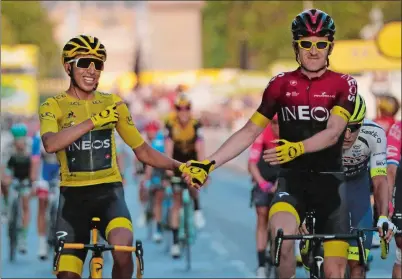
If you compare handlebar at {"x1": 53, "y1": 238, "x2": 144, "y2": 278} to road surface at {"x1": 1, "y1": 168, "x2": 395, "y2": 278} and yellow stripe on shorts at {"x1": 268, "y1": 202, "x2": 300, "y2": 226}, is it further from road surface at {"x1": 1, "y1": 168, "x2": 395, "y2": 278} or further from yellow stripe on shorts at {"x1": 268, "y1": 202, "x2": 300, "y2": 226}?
road surface at {"x1": 1, "y1": 168, "x2": 395, "y2": 278}

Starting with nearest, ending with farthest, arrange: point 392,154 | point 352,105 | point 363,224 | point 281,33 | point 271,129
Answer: point 352,105, point 363,224, point 392,154, point 271,129, point 281,33

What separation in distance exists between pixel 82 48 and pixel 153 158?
89 centimetres

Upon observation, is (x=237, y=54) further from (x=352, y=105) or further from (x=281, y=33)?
(x=352, y=105)

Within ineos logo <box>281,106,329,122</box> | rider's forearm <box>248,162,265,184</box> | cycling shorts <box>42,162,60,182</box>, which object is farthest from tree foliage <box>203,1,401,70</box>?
ineos logo <box>281,106,329,122</box>

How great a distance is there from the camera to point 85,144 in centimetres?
917

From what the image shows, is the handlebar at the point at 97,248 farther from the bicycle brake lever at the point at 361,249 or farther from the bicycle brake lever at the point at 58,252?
the bicycle brake lever at the point at 361,249

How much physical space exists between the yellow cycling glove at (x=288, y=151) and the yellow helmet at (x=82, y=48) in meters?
1.48

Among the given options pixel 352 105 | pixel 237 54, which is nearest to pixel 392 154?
pixel 352 105

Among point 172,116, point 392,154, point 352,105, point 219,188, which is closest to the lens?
point 352,105

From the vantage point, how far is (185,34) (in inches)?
7662

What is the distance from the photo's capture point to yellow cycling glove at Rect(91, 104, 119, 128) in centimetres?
879

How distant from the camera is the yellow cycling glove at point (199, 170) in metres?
9.02

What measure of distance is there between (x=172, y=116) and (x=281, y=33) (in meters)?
48.4

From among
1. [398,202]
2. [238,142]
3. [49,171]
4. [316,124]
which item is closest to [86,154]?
[238,142]
